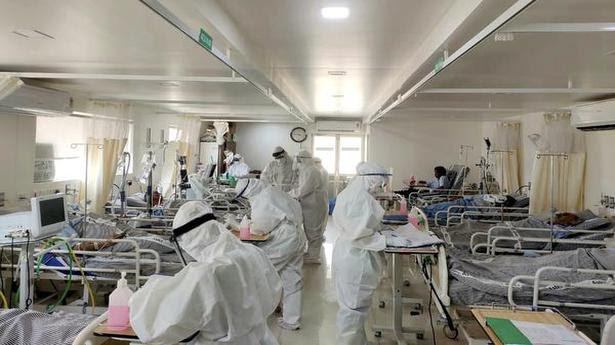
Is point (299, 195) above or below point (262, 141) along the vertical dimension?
below

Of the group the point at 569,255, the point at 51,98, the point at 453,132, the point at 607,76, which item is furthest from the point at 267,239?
the point at 453,132

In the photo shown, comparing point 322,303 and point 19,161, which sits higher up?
point 19,161

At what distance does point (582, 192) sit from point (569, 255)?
3.05 m

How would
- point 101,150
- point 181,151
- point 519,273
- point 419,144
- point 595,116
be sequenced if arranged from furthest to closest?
point 419,144 < point 181,151 < point 101,150 < point 595,116 < point 519,273

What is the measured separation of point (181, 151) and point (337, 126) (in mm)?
4168

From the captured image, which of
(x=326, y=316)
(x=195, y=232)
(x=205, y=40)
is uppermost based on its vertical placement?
(x=205, y=40)

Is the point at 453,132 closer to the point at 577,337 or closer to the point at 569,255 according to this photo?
the point at 569,255

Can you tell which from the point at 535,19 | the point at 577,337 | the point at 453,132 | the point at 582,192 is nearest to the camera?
the point at 577,337

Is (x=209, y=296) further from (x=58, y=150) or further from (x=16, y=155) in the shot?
(x=58, y=150)

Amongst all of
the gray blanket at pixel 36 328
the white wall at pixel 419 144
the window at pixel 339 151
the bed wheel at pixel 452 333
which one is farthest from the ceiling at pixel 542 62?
the window at pixel 339 151

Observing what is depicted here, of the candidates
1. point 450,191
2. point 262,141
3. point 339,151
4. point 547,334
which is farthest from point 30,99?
point 339,151

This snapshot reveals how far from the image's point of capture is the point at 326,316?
4172 mm

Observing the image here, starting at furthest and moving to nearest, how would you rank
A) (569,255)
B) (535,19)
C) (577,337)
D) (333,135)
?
(333,135)
(569,255)
(535,19)
(577,337)

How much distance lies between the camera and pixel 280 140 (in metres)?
11.9
